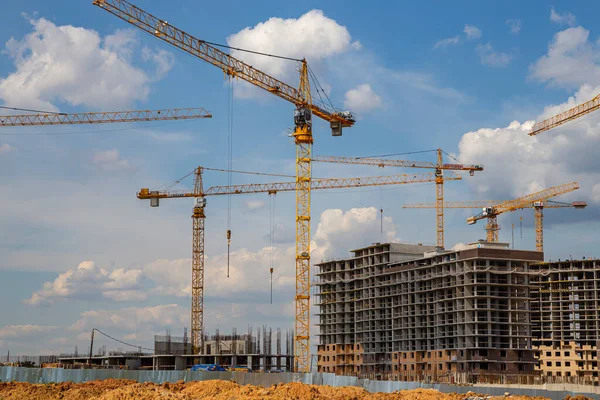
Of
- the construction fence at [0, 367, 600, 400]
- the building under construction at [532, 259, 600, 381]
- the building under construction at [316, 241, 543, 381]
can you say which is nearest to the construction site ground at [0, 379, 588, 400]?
the construction fence at [0, 367, 600, 400]

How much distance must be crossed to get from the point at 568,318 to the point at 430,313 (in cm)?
5113

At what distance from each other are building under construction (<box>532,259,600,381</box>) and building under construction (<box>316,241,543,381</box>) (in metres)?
35.1

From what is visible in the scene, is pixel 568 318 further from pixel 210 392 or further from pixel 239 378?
pixel 210 392

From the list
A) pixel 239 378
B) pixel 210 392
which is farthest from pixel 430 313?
pixel 210 392

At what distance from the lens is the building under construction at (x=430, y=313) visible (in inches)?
4862

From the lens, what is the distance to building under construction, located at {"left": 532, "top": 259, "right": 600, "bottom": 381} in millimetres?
161125

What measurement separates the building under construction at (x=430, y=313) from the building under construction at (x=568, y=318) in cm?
3512

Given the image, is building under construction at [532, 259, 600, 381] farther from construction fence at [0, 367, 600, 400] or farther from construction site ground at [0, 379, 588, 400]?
construction site ground at [0, 379, 588, 400]

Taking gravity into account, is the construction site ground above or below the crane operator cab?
below

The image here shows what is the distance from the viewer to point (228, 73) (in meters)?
110

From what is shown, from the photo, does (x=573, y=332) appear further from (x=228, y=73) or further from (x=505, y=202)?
(x=228, y=73)

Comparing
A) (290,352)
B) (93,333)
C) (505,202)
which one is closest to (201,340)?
(290,352)

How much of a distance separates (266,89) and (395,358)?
5608 centimetres

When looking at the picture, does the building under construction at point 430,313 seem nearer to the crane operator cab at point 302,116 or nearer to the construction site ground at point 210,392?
the crane operator cab at point 302,116
